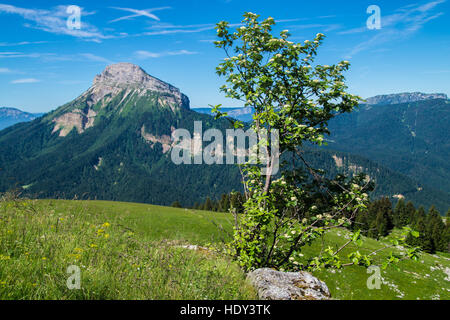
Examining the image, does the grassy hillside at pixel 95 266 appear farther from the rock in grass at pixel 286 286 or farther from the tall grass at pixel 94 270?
the rock in grass at pixel 286 286

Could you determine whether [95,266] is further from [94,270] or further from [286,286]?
[286,286]

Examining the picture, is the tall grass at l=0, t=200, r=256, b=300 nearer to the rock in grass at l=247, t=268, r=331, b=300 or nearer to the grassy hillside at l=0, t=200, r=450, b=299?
the grassy hillside at l=0, t=200, r=450, b=299

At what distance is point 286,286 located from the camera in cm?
596

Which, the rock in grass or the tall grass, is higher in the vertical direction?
the tall grass

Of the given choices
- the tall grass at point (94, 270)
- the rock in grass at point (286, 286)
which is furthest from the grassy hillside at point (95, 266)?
the rock in grass at point (286, 286)

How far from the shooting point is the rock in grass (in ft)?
18.0

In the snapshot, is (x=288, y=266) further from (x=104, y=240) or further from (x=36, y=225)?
(x=36, y=225)

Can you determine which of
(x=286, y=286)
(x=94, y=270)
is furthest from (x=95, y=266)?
(x=286, y=286)

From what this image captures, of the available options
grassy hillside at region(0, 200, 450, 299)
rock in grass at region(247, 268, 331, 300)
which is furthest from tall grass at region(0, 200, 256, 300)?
rock in grass at region(247, 268, 331, 300)

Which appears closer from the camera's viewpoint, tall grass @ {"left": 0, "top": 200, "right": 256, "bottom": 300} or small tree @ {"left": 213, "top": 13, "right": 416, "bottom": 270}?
tall grass @ {"left": 0, "top": 200, "right": 256, "bottom": 300}

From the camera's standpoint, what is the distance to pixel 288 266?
785cm
